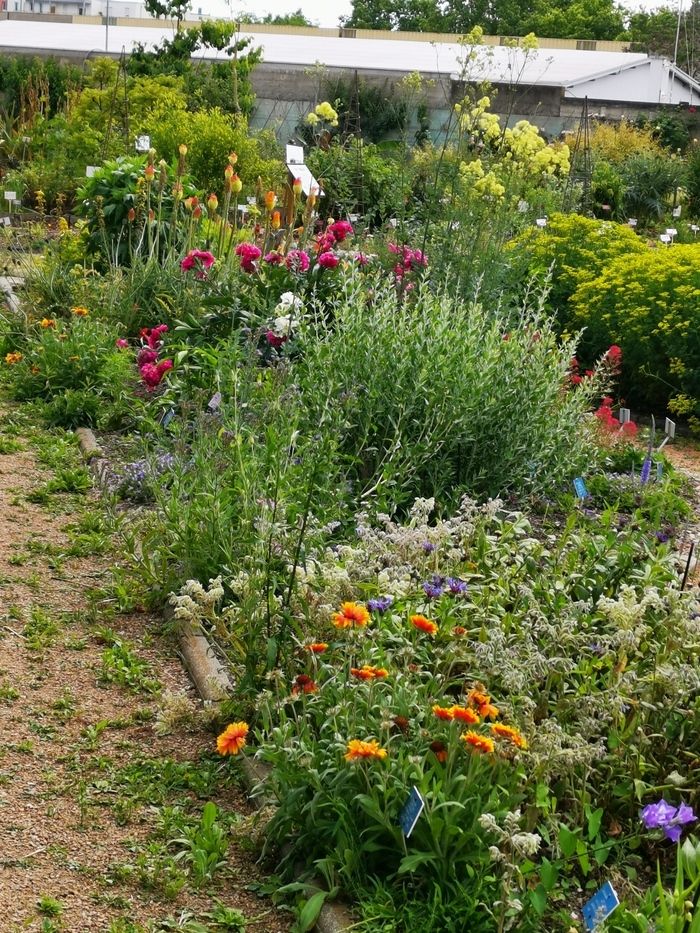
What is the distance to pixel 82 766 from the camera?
11.4ft

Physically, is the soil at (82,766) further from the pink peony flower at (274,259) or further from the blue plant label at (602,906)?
the pink peony flower at (274,259)

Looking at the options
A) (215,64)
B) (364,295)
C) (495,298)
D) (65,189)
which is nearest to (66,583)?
(364,295)

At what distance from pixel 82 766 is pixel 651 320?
5.47 meters

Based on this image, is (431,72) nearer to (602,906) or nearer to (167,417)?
(167,417)

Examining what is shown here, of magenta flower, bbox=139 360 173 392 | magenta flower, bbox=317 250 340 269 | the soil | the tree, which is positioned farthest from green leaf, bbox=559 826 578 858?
the tree

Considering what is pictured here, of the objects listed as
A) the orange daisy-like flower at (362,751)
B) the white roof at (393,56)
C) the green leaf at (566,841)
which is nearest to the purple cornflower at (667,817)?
the green leaf at (566,841)

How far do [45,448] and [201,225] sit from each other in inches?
126

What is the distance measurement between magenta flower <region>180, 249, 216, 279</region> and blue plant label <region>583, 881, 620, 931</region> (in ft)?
17.0

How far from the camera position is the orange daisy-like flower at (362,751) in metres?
2.71

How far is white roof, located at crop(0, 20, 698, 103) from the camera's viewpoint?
25328 mm

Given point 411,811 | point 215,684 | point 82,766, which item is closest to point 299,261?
point 215,684

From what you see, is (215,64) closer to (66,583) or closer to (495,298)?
(495,298)

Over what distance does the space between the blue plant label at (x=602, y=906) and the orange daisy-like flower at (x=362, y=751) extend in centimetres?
58

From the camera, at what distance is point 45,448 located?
6.20 meters
